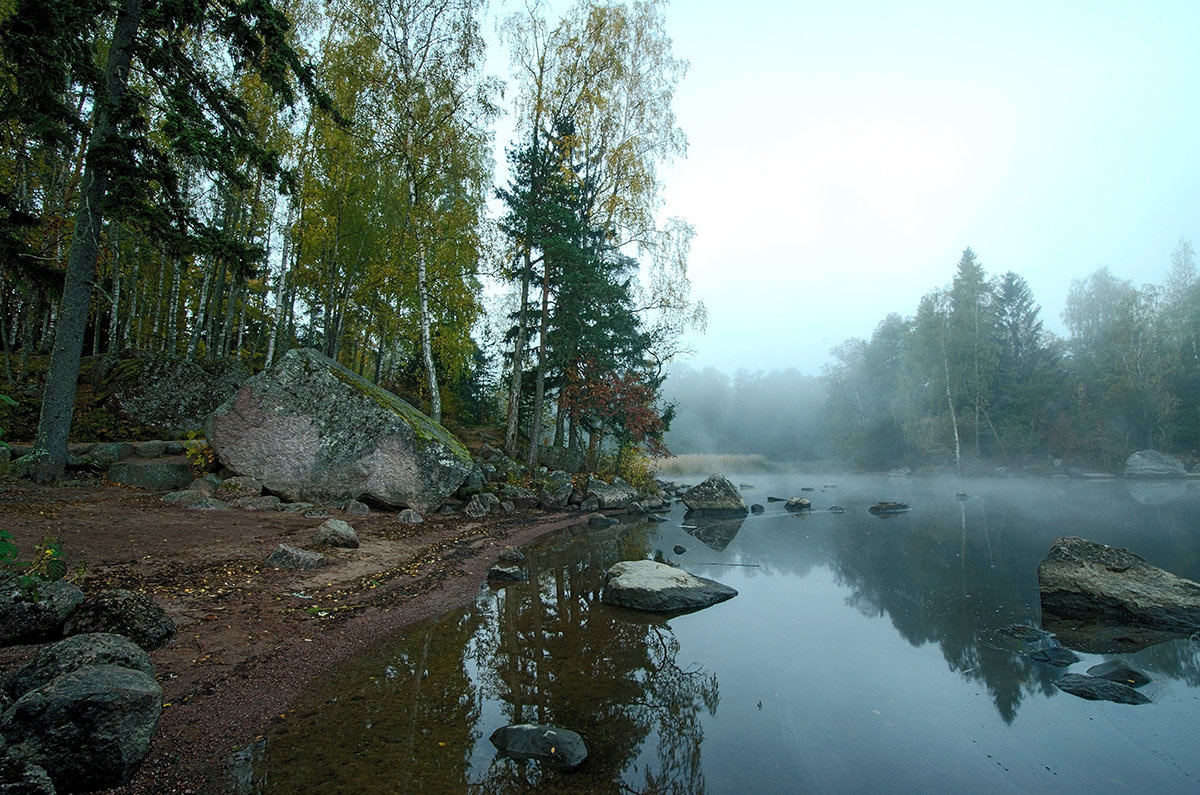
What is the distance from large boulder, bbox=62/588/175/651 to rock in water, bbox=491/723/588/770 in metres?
2.95

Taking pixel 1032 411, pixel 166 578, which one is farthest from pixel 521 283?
pixel 1032 411

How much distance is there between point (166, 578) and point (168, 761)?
348 centimetres

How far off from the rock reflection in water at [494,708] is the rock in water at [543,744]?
0.24ft

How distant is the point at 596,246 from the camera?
2027 centimetres

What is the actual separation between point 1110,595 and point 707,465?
125 feet

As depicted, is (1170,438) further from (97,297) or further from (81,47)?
(97,297)

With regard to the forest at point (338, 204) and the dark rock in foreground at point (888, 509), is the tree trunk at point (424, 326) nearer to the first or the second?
the forest at point (338, 204)

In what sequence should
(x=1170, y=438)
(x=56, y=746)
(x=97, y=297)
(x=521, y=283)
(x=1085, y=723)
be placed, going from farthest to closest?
1. (x=1170, y=438)
2. (x=97, y=297)
3. (x=521, y=283)
4. (x=1085, y=723)
5. (x=56, y=746)

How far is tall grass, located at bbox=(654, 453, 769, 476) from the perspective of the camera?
40.8 meters

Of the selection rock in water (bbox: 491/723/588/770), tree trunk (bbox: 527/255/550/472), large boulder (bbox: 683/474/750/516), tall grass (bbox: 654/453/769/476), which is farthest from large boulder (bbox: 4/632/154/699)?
tall grass (bbox: 654/453/769/476)

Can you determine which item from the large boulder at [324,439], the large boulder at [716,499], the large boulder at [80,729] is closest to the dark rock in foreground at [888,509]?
the large boulder at [716,499]

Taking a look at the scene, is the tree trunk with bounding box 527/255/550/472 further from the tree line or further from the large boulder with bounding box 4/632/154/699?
the large boulder with bounding box 4/632/154/699

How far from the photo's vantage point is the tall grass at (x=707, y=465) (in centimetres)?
4081

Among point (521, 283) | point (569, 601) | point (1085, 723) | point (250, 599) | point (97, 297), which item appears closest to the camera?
point (1085, 723)
